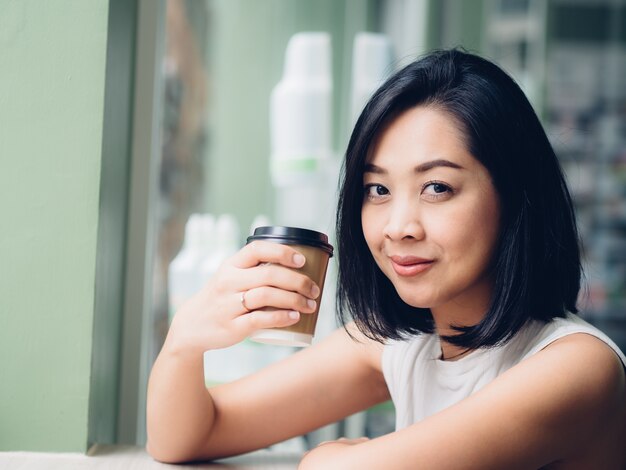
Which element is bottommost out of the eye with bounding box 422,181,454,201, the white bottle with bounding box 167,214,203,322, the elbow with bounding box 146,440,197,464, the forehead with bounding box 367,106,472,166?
the elbow with bounding box 146,440,197,464

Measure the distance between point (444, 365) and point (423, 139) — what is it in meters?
0.35

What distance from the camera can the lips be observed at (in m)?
0.85

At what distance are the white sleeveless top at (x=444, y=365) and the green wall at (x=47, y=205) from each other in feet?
1.54

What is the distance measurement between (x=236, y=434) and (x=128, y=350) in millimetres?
354

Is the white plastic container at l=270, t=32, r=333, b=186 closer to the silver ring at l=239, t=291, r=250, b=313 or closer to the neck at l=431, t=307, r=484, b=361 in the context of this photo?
the neck at l=431, t=307, r=484, b=361

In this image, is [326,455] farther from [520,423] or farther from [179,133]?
[179,133]

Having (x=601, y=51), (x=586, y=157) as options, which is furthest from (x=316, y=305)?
(x=601, y=51)

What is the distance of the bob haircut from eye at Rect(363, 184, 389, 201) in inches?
0.6

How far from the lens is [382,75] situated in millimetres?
1725

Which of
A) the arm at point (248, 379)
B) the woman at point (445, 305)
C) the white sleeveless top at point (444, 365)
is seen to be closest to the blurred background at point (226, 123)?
the arm at point (248, 379)

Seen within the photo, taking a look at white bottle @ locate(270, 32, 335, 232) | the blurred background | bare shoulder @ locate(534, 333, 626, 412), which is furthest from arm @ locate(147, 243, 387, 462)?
white bottle @ locate(270, 32, 335, 232)

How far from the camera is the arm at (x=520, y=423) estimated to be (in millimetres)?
A: 738

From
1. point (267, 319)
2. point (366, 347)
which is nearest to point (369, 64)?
point (366, 347)

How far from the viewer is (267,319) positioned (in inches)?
31.9
